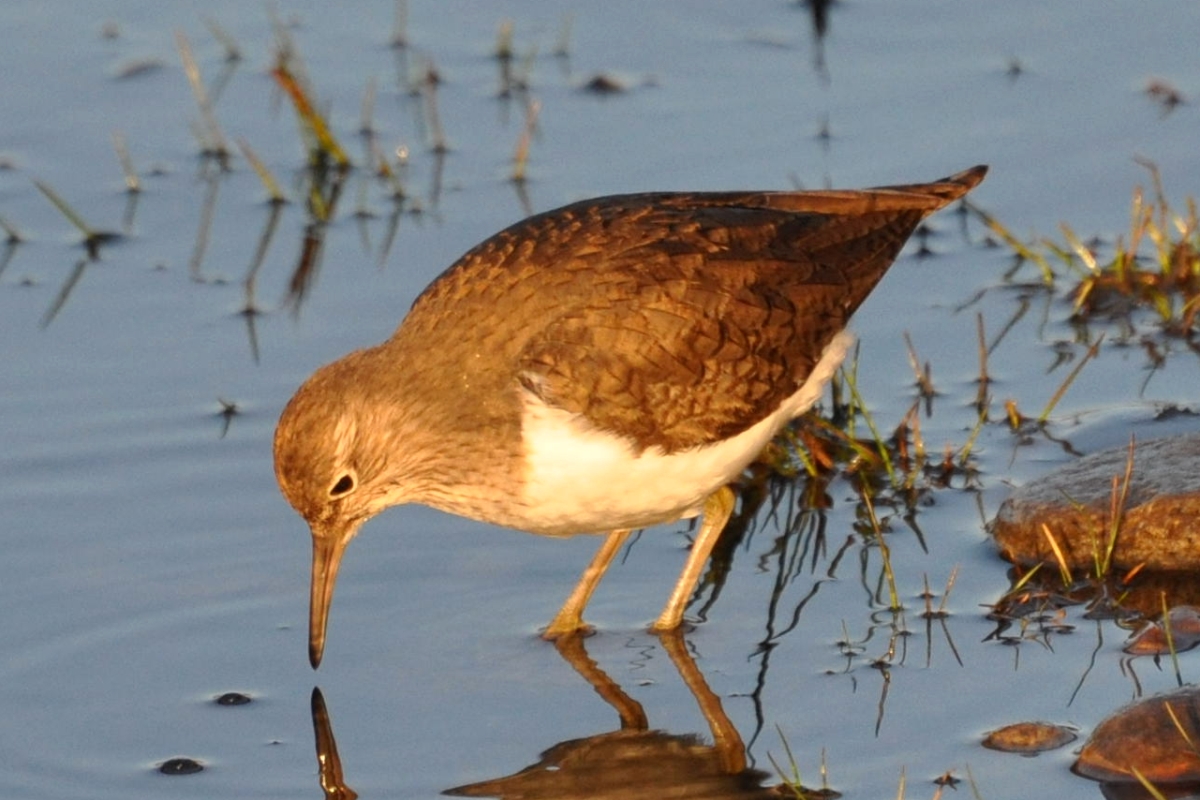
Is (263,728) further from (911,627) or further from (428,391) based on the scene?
(911,627)

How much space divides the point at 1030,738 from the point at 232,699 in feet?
8.19

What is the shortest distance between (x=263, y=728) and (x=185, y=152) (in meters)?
4.40

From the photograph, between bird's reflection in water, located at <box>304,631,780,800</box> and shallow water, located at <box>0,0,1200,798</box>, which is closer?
bird's reflection in water, located at <box>304,631,780,800</box>

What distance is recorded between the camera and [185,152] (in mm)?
10406

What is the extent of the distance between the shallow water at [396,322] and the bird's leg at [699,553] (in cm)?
16

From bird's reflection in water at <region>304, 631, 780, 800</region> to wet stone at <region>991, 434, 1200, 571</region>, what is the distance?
129cm

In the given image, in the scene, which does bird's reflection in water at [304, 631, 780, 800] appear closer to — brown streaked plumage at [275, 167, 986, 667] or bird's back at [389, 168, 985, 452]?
brown streaked plumage at [275, 167, 986, 667]

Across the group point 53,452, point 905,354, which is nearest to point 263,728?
point 53,452

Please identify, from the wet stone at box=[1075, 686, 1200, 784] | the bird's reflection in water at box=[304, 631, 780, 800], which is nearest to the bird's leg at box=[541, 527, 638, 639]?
the bird's reflection in water at box=[304, 631, 780, 800]

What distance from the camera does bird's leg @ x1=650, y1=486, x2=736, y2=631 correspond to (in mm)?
7273

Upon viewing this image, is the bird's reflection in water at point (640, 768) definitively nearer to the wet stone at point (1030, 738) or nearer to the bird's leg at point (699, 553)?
the bird's leg at point (699, 553)

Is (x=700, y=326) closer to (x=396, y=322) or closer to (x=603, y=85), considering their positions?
(x=396, y=322)

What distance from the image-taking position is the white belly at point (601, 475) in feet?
22.3

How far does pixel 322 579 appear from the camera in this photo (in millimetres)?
7016
